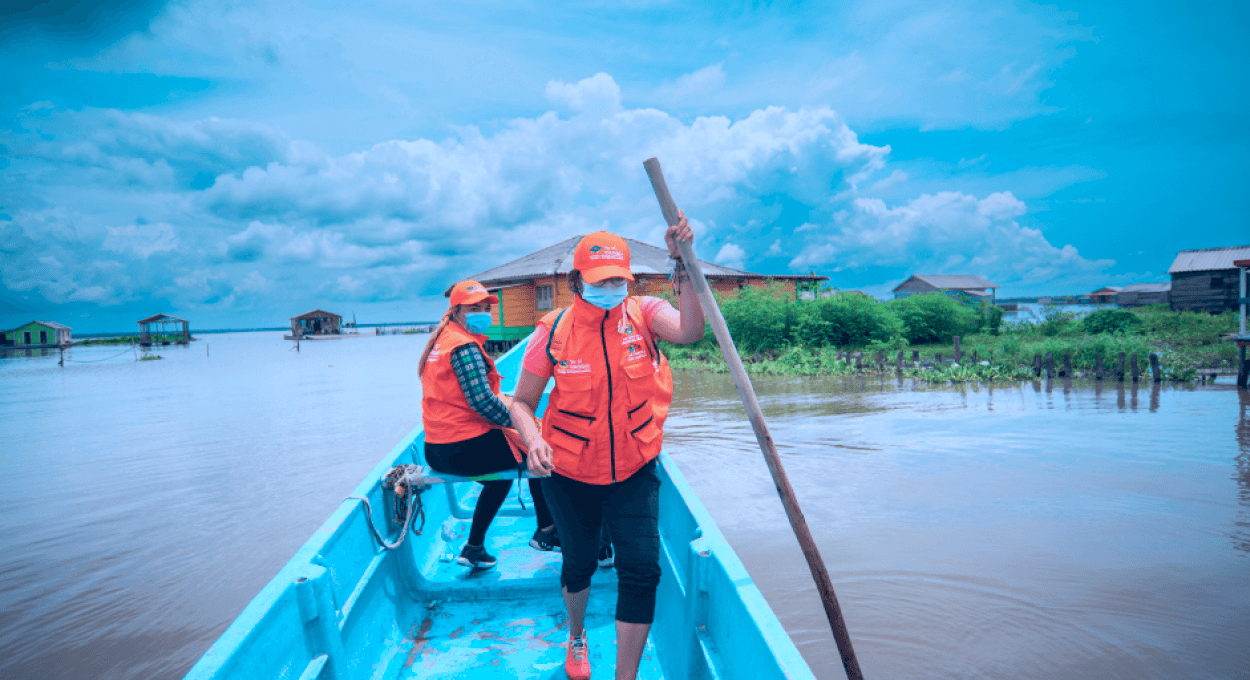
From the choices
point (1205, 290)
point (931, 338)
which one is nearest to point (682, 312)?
point (931, 338)

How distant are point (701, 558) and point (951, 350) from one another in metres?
24.3

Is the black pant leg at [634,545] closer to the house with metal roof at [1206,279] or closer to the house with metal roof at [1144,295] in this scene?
the house with metal roof at [1206,279]

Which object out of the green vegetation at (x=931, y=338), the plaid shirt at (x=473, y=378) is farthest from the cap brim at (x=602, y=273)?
the green vegetation at (x=931, y=338)

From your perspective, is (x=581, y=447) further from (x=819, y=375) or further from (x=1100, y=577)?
(x=819, y=375)

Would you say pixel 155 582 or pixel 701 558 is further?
pixel 155 582

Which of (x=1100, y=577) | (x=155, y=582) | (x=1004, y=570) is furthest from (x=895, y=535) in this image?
(x=155, y=582)

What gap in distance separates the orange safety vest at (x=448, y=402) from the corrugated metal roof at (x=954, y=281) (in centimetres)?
6488

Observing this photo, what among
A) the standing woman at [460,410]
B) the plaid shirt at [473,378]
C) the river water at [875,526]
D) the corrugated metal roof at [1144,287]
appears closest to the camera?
the plaid shirt at [473,378]

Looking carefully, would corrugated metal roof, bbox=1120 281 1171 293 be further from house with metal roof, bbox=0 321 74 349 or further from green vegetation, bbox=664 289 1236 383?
house with metal roof, bbox=0 321 74 349

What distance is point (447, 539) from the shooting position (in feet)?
13.2

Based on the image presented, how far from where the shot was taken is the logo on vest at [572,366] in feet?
6.73

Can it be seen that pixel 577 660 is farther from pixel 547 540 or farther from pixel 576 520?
pixel 547 540

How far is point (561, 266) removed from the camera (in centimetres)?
2505

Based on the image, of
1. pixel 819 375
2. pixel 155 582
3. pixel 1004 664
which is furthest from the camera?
pixel 819 375
